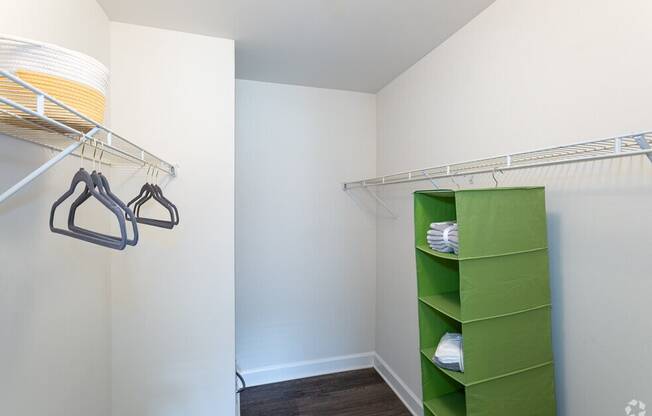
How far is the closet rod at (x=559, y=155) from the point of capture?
2.44ft

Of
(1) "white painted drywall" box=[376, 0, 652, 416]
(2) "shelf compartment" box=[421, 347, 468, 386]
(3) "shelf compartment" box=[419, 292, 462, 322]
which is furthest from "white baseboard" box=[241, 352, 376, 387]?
(1) "white painted drywall" box=[376, 0, 652, 416]

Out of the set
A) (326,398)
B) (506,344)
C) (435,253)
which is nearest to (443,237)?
(435,253)

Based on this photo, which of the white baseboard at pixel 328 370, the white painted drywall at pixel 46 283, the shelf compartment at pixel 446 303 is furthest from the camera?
Answer: the white baseboard at pixel 328 370

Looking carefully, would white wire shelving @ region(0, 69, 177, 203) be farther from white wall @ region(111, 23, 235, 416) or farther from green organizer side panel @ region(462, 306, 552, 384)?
green organizer side panel @ region(462, 306, 552, 384)

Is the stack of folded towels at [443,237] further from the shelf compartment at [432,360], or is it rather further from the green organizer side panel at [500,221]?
the shelf compartment at [432,360]

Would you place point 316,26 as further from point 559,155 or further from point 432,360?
point 432,360

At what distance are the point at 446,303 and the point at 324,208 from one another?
1506 millimetres

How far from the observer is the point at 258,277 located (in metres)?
2.49

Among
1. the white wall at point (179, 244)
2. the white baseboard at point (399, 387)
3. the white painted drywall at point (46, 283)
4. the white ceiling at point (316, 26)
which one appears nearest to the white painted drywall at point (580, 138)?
the white ceiling at point (316, 26)

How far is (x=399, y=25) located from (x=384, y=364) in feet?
8.46

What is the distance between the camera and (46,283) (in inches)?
42.4

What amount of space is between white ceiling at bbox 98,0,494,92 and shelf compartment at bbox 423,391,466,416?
193 cm

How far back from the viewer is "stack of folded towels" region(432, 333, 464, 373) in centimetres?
121

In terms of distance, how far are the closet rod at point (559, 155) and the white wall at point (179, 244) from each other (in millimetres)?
1195
